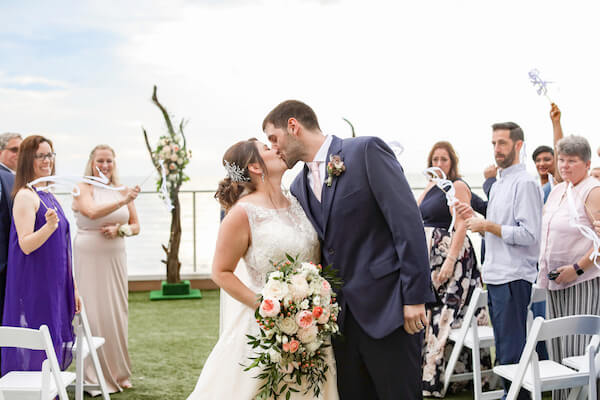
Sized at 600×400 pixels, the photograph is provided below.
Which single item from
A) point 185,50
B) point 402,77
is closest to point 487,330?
point 402,77

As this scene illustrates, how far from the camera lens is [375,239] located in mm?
2484

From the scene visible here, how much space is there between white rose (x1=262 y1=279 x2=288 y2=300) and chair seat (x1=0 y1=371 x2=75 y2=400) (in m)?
1.50

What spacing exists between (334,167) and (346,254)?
Answer: 0.38m

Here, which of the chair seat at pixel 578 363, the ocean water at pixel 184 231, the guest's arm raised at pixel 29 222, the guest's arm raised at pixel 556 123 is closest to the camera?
the chair seat at pixel 578 363

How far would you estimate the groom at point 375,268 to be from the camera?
2404 mm

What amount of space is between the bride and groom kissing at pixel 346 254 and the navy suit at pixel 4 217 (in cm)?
175

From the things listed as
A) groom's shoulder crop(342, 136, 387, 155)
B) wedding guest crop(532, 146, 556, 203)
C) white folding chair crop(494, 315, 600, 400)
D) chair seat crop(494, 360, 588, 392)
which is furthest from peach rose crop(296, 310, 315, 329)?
wedding guest crop(532, 146, 556, 203)

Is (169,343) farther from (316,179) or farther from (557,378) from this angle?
(557,378)

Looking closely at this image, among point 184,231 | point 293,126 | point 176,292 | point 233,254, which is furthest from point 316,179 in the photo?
point 184,231

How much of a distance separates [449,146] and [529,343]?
2.34 metres

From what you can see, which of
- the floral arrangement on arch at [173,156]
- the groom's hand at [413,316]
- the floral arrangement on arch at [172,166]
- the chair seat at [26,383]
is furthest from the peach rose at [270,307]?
the floral arrangement on arch at [173,156]

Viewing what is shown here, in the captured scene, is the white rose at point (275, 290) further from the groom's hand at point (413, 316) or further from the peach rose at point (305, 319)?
the groom's hand at point (413, 316)

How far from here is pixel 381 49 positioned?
11984 mm

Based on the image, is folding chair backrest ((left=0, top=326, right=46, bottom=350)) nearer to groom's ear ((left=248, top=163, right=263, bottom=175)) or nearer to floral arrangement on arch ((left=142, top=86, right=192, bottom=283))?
groom's ear ((left=248, top=163, right=263, bottom=175))
